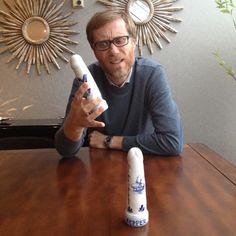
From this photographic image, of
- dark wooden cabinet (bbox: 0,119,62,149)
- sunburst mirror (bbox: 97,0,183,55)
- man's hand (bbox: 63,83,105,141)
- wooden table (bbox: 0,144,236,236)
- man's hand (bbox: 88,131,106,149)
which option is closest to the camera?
wooden table (bbox: 0,144,236,236)

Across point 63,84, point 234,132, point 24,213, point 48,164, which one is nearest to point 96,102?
point 48,164

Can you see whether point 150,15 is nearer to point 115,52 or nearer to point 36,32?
point 36,32

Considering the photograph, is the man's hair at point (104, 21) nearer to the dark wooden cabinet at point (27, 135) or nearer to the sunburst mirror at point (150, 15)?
the dark wooden cabinet at point (27, 135)

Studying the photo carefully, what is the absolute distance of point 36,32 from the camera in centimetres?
215

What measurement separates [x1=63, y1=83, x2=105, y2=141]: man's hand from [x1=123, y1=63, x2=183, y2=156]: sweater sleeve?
0.20 metres

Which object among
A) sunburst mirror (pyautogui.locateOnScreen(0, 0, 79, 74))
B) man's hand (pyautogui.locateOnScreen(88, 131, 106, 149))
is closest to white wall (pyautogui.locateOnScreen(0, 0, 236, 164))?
sunburst mirror (pyautogui.locateOnScreen(0, 0, 79, 74))

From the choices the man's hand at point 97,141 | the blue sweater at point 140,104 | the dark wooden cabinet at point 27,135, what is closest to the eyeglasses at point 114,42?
the blue sweater at point 140,104

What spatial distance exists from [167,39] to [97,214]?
174 centimetres

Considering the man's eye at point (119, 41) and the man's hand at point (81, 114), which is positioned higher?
the man's eye at point (119, 41)

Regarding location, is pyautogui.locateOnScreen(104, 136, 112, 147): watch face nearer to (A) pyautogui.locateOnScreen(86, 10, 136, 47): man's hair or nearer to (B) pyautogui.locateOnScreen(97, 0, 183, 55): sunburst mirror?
(A) pyautogui.locateOnScreen(86, 10, 136, 47): man's hair

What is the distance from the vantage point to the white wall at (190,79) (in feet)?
7.02

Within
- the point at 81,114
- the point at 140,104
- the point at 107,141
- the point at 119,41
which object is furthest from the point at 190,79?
the point at 81,114

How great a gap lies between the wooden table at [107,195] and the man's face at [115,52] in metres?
0.38

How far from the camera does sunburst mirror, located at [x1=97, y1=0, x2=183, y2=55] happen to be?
212 centimetres
